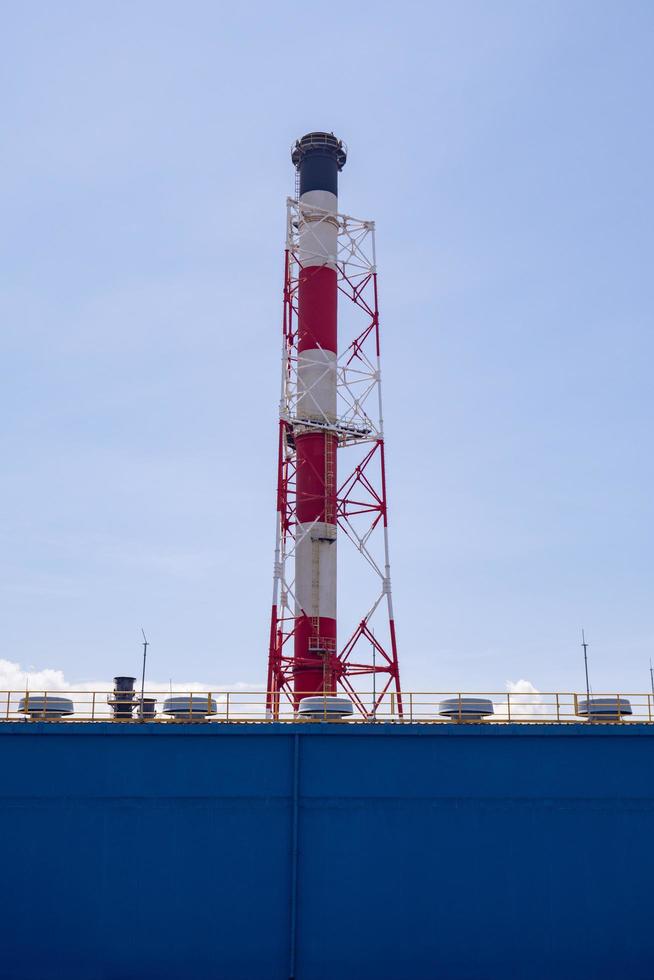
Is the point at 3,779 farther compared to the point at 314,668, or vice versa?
the point at 314,668

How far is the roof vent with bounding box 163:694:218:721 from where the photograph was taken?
110 ft

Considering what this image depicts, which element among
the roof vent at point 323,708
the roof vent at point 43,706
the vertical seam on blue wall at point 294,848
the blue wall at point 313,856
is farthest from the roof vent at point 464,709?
the roof vent at point 43,706

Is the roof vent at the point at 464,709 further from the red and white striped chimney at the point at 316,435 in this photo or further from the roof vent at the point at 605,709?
the red and white striped chimney at the point at 316,435

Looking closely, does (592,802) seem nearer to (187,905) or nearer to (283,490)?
(187,905)

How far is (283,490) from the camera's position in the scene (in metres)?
49.6

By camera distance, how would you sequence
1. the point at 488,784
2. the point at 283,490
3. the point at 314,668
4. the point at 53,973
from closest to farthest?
1. the point at 53,973
2. the point at 488,784
3. the point at 314,668
4. the point at 283,490

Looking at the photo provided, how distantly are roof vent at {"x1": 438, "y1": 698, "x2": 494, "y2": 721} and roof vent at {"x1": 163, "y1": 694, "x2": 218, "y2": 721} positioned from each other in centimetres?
836

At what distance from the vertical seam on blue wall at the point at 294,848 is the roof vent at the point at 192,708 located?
349 cm

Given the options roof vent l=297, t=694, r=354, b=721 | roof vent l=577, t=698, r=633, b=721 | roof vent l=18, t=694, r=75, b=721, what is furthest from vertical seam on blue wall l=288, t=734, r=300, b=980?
roof vent l=577, t=698, r=633, b=721

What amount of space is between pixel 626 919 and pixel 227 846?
14141 millimetres

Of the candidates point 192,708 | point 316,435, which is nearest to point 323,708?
point 192,708

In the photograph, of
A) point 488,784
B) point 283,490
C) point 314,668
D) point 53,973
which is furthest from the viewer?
point 283,490

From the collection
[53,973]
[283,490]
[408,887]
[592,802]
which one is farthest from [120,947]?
[283,490]

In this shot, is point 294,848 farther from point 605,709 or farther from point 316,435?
point 316,435
